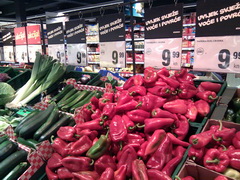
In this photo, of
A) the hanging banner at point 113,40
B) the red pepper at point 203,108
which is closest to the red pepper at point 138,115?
the red pepper at point 203,108

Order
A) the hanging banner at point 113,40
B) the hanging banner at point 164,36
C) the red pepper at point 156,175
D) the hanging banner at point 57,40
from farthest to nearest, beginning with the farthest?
1. the hanging banner at point 57,40
2. the hanging banner at point 113,40
3. the hanging banner at point 164,36
4. the red pepper at point 156,175

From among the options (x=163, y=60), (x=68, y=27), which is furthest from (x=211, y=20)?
(x=68, y=27)

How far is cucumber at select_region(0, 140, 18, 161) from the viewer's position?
1.72 m

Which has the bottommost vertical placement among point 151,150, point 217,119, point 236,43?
point 151,150

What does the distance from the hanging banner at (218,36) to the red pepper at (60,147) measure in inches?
65.1

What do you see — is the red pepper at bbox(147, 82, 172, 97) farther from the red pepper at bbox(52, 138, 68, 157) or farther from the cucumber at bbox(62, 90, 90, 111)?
the cucumber at bbox(62, 90, 90, 111)

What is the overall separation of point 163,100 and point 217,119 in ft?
1.56

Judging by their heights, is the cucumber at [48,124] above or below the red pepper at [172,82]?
below

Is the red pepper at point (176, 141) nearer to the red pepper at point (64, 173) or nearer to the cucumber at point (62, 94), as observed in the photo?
the red pepper at point (64, 173)

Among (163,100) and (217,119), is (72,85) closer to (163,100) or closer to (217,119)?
(163,100)

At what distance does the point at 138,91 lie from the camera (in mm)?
1838

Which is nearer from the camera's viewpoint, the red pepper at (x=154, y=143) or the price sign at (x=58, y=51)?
the red pepper at (x=154, y=143)

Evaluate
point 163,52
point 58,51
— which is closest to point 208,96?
point 163,52

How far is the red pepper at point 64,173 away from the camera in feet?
4.84
